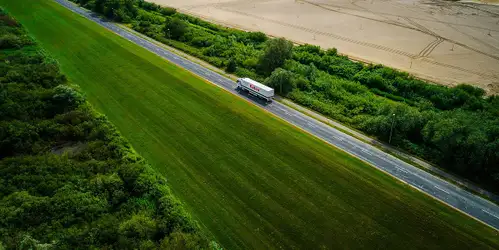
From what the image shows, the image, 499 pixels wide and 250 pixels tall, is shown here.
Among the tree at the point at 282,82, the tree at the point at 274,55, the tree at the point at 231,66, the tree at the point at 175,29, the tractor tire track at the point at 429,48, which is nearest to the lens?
the tree at the point at 282,82

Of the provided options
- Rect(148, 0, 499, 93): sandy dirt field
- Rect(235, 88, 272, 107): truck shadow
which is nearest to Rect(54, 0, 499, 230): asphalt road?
Rect(235, 88, 272, 107): truck shadow

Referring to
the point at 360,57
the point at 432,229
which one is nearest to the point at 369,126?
the point at 432,229

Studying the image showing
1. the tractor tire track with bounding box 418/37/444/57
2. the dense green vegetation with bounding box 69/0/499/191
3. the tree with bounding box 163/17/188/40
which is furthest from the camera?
the tree with bounding box 163/17/188/40

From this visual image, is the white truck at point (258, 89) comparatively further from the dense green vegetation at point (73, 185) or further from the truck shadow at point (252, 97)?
the dense green vegetation at point (73, 185)

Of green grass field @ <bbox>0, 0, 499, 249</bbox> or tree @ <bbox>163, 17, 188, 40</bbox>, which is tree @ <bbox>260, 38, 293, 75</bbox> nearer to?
green grass field @ <bbox>0, 0, 499, 249</bbox>

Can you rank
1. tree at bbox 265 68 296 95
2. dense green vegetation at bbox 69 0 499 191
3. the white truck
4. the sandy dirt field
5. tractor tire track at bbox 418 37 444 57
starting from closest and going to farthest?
dense green vegetation at bbox 69 0 499 191 → the white truck → tree at bbox 265 68 296 95 → the sandy dirt field → tractor tire track at bbox 418 37 444 57

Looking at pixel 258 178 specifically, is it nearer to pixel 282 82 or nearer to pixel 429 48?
pixel 282 82

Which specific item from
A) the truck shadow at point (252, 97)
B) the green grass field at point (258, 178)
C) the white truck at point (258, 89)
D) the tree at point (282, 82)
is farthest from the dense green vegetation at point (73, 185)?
the tree at point (282, 82)
